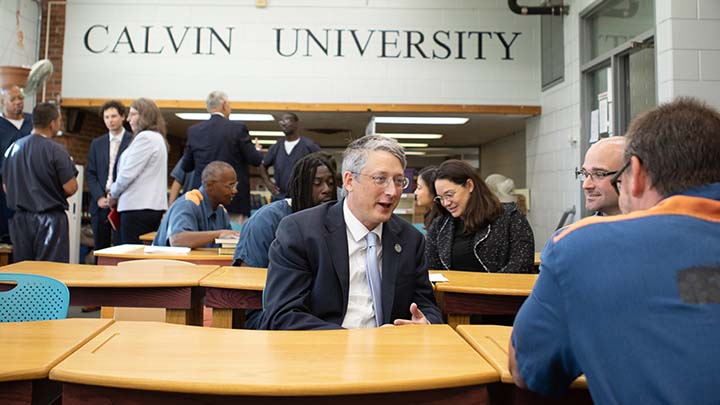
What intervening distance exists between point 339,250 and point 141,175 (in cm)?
286

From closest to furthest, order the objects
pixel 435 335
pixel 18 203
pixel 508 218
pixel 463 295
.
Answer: pixel 435 335, pixel 463 295, pixel 508 218, pixel 18 203

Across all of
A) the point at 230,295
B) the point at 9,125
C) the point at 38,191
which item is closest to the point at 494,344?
the point at 230,295

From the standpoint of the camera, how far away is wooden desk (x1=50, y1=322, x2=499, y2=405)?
3.71ft

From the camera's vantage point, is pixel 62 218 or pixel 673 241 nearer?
pixel 673 241

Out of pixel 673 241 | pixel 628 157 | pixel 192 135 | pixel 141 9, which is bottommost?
pixel 673 241

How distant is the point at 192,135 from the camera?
4859 millimetres

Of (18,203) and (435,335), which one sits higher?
(18,203)

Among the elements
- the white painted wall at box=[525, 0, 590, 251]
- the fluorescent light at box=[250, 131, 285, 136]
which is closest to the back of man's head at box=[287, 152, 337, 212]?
the white painted wall at box=[525, 0, 590, 251]

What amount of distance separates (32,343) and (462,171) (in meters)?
2.42

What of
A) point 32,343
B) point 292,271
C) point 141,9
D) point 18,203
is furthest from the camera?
point 141,9

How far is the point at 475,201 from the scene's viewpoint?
10.8ft

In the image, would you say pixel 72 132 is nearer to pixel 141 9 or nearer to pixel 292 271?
pixel 141 9

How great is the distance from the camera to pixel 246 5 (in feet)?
23.8

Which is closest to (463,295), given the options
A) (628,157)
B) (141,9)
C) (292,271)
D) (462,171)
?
(292,271)
